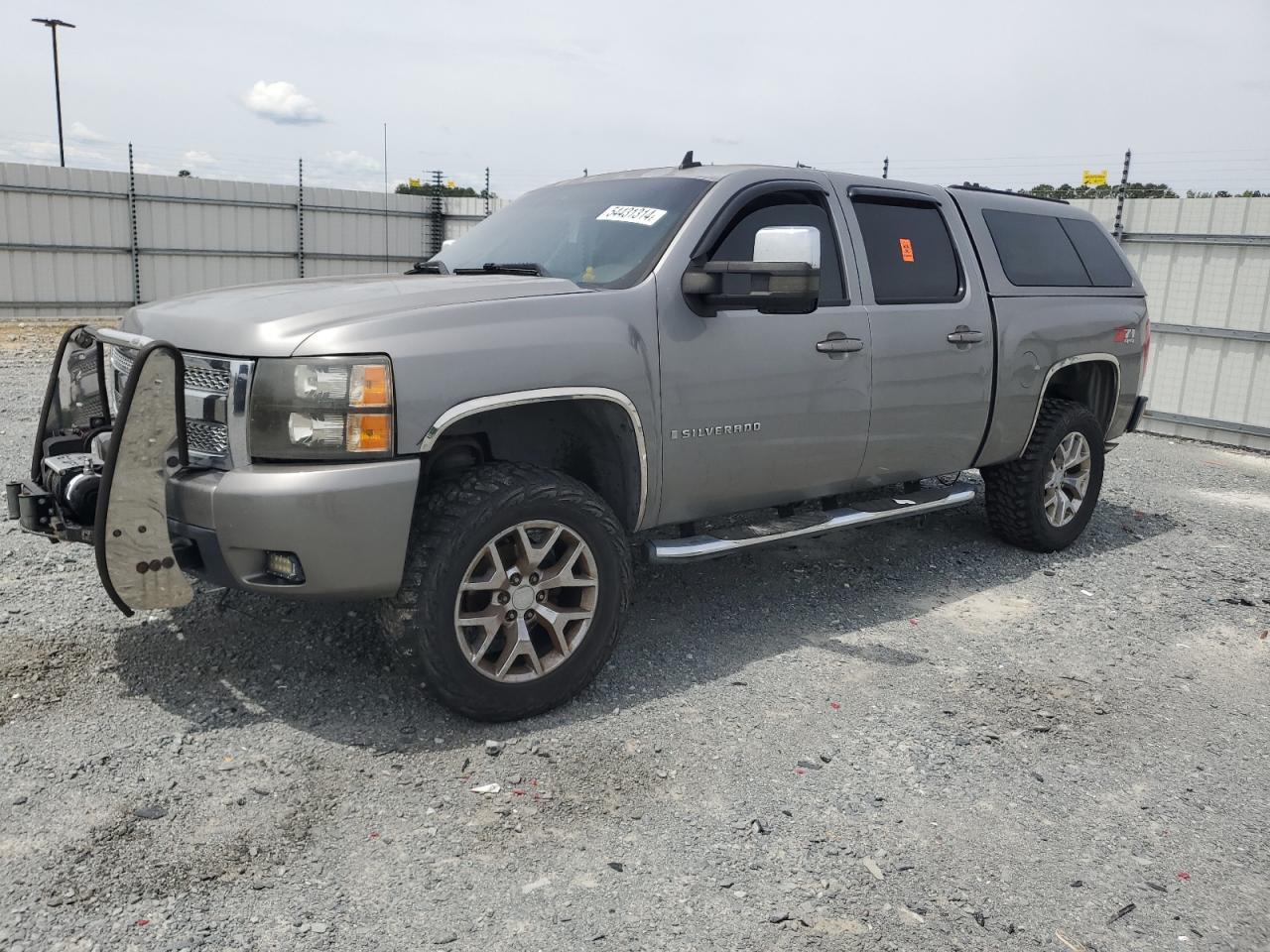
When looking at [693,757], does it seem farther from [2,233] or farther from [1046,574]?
[2,233]

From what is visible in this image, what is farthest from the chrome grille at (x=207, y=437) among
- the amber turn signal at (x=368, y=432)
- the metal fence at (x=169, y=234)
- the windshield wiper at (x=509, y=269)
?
the metal fence at (x=169, y=234)

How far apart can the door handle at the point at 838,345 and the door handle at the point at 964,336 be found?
73 centimetres

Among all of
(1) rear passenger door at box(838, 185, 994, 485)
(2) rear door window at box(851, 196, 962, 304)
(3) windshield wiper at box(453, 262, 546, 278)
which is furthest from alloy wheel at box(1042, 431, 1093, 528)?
(3) windshield wiper at box(453, 262, 546, 278)

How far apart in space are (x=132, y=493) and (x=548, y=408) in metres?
1.41

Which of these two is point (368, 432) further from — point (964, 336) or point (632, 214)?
point (964, 336)

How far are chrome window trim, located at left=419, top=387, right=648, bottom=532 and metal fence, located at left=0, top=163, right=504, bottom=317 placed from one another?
1738 cm

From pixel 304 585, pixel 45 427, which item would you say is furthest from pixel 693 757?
pixel 45 427

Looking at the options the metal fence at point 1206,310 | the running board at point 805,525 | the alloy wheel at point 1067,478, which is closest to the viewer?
the running board at point 805,525

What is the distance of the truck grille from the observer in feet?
10.6

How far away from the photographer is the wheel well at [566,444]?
12.3 ft

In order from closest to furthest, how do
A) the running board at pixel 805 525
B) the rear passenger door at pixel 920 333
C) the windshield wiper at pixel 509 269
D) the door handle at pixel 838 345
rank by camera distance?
the running board at pixel 805 525
the windshield wiper at pixel 509 269
the door handle at pixel 838 345
the rear passenger door at pixel 920 333

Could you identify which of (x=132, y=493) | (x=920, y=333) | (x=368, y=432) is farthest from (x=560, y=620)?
(x=920, y=333)

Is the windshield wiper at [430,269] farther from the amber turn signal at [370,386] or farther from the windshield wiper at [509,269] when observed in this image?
the amber turn signal at [370,386]

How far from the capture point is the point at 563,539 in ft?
12.1
